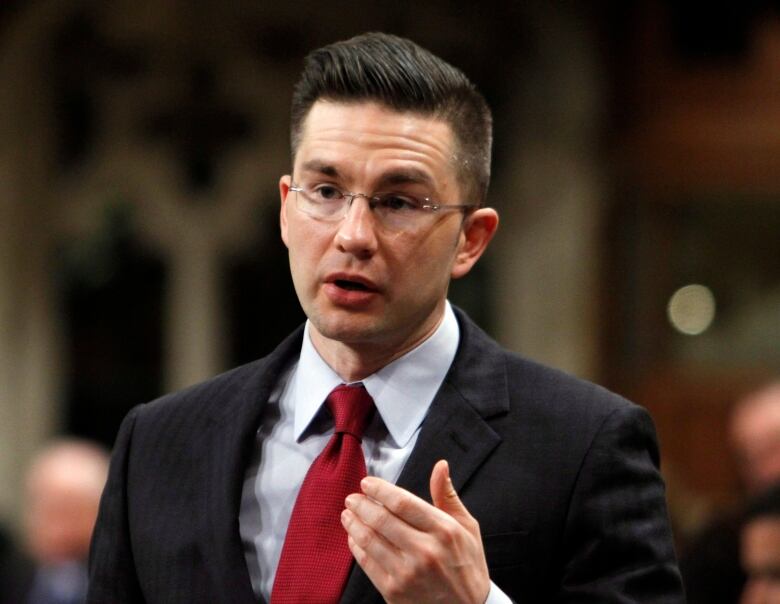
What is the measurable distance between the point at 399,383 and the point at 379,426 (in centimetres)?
8

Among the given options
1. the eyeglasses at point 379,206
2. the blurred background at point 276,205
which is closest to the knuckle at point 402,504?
the eyeglasses at point 379,206

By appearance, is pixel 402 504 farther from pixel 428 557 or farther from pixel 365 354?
pixel 365 354

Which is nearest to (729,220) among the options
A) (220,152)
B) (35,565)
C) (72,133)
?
(220,152)

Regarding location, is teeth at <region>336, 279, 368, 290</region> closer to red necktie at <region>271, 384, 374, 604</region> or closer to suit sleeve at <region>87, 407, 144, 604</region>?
red necktie at <region>271, 384, 374, 604</region>

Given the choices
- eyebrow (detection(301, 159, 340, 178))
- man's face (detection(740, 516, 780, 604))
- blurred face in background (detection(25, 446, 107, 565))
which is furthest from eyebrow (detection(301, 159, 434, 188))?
blurred face in background (detection(25, 446, 107, 565))

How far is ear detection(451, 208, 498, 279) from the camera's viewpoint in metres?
2.53

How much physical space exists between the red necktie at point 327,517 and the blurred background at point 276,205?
5.44 metres

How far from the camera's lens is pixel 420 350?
97.1 inches

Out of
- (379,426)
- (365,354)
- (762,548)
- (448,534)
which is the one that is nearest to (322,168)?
(365,354)

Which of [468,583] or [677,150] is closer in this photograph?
[468,583]

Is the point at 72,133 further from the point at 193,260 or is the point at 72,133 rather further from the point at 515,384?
the point at 515,384

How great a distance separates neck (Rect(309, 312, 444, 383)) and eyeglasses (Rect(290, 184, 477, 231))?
0.66ft

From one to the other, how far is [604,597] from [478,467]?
0.28m

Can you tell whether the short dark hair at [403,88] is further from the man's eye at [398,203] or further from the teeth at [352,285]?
the teeth at [352,285]
